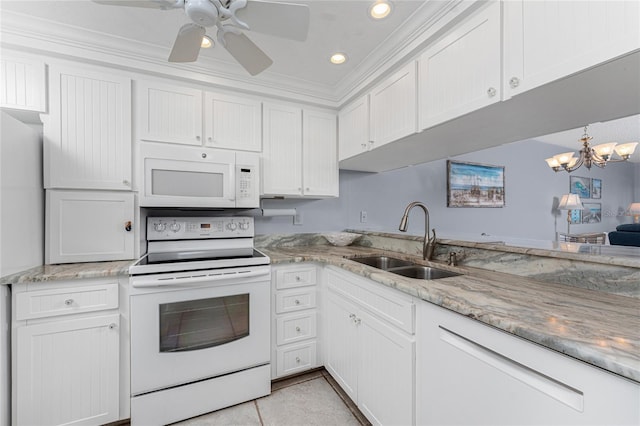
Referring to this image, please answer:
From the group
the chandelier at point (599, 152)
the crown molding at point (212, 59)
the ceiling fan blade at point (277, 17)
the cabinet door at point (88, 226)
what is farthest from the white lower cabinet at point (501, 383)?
the chandelier at point (599, 152)

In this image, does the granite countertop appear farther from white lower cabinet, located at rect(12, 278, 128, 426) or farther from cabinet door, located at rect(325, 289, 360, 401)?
white lower cabinet, located at rect(12, 278, 128, 426)

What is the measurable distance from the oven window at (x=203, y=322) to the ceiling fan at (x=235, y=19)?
146cm

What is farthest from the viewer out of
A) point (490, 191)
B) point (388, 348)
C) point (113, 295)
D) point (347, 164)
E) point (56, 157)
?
point (490, 191)

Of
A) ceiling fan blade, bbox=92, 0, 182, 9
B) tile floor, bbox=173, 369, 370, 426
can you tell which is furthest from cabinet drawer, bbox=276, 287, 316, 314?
ceiling fan blade, bbox=92, 0, 182, 9

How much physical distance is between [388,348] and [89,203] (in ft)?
6.96

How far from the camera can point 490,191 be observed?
13.0ft

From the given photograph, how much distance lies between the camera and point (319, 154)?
2.51 meters

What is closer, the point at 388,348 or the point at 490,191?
the point at 388,348

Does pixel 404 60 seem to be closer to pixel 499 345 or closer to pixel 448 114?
pixel 448 114

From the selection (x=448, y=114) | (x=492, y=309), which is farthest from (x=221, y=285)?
(x=448, y=114)

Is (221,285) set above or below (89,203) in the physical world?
below

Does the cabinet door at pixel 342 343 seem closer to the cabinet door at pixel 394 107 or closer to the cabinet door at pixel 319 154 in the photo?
the cabinet door at pixel 319 154

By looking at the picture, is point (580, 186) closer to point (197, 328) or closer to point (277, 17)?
point (277, 17)

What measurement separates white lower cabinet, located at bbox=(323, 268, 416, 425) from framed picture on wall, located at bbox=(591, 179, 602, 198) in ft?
21.8
